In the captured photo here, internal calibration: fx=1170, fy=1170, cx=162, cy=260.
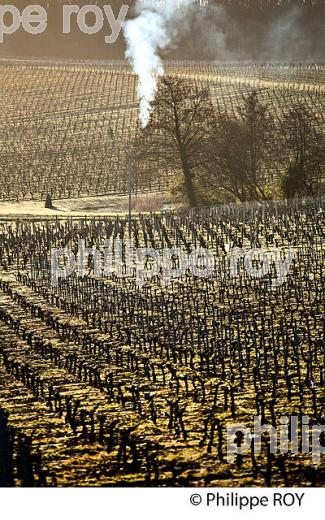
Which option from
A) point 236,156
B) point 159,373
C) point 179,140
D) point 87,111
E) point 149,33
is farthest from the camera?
point 87,111

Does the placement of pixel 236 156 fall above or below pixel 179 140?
below

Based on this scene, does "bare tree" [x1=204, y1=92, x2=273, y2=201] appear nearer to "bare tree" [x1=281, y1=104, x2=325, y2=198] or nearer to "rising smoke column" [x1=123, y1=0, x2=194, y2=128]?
"bare tree" [x1=281, y1=104, x2=325, y2=198]

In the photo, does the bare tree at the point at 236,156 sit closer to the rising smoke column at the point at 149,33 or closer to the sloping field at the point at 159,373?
the rising smoke column at the point at 149,33

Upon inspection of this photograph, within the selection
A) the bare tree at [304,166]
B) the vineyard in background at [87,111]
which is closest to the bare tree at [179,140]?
the bare tree at [304,166]

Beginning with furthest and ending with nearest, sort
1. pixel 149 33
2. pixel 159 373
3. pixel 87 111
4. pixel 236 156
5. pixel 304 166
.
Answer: pixel 87 111
pixel 149 33
pixel 304 166
pixel 236 156
pixel 159 373

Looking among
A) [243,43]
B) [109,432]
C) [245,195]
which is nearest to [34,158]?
[243,43]

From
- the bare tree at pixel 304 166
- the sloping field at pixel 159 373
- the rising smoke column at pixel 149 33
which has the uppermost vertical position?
the rising smoke column at pixel 149 33

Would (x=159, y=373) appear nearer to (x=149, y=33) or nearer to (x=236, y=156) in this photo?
(x=236, y=156)

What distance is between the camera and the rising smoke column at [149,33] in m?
60.9

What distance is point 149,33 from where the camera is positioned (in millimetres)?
63062

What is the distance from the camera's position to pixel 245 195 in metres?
49.6

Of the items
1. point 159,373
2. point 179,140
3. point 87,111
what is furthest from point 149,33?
point 159,373

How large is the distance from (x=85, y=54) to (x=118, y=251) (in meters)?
84.1

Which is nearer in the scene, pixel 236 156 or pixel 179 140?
pixel 236 156
